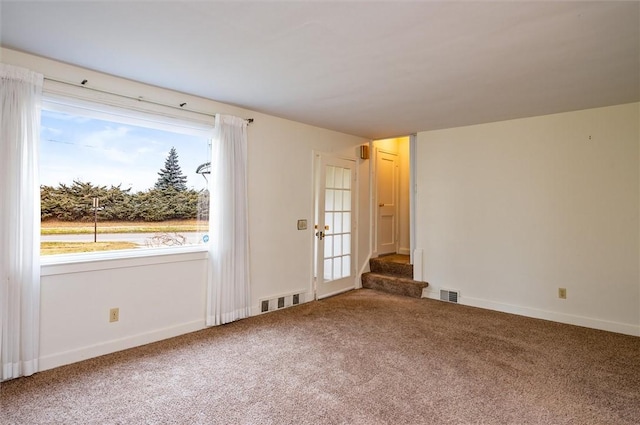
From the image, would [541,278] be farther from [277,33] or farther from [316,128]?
[277,33]

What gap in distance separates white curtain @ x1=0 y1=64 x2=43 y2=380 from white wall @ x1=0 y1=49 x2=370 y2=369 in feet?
0.38

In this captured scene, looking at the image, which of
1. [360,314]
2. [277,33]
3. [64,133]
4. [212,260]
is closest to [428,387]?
[360,314]

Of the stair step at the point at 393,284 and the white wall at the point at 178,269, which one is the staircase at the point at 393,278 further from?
the white wall at the point at 178,269

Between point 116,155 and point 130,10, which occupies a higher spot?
point 130,10

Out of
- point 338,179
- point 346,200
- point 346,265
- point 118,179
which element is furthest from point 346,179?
point 118,179

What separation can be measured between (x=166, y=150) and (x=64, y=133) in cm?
85

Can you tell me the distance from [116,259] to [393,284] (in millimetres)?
3654

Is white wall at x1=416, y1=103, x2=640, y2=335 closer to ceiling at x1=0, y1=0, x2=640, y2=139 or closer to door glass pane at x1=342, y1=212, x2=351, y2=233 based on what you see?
ceiling at x1=0, y1=0, x2=640, y2=139

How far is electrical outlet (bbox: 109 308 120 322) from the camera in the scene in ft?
9.71

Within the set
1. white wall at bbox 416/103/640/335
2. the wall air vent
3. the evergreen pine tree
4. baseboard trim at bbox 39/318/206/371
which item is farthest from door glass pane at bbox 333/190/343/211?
baseboard trim at bbox 39/318/206/371

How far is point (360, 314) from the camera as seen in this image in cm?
411

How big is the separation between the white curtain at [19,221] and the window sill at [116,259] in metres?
0.15

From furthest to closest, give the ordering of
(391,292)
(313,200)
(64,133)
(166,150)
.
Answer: (391,292) < (313,200) < (166,150) < (64,133)

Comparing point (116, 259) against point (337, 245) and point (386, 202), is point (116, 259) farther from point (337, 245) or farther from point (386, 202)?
point (386, 202)
